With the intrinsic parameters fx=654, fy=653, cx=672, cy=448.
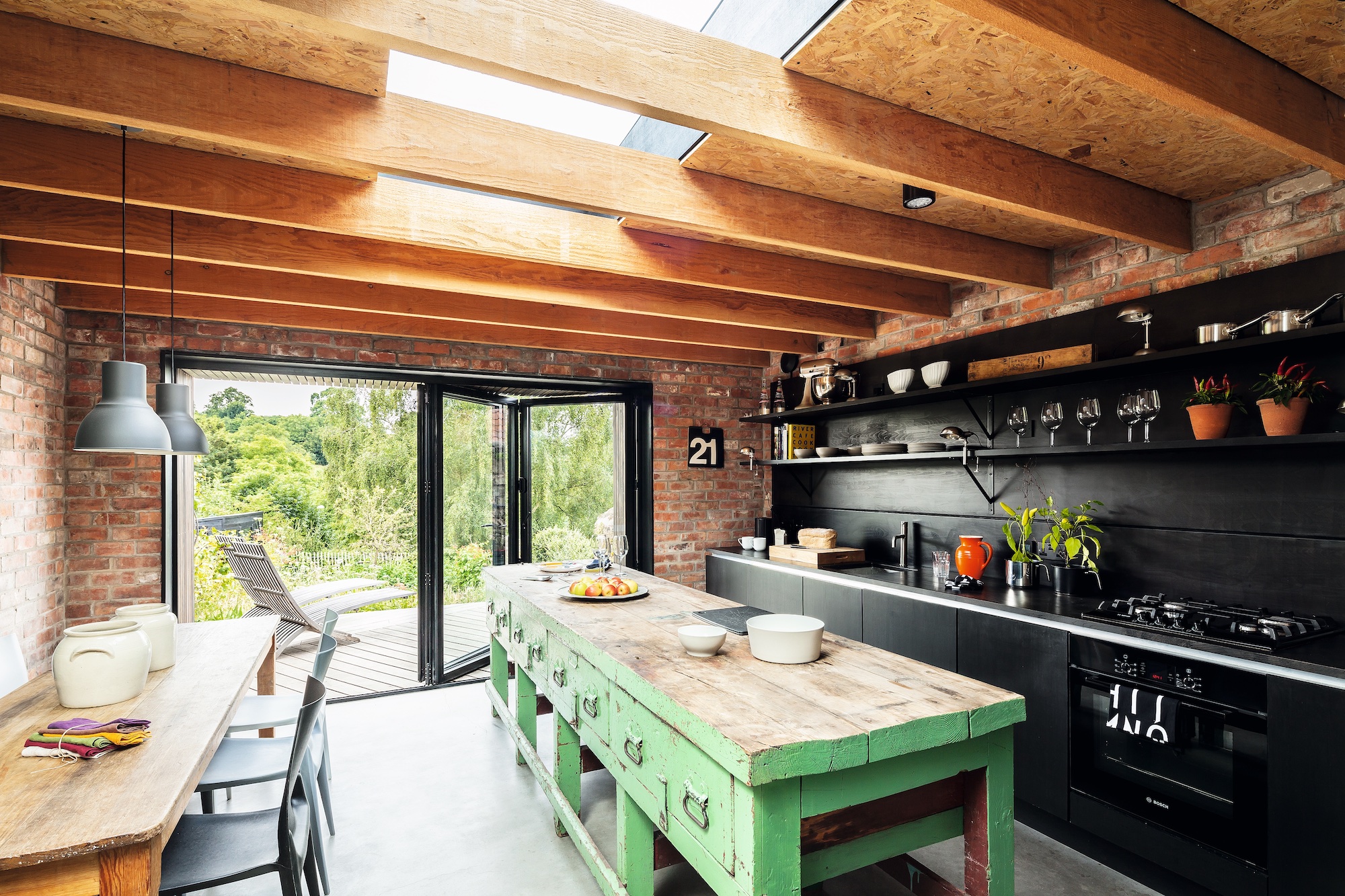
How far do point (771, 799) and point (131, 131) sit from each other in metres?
2.55

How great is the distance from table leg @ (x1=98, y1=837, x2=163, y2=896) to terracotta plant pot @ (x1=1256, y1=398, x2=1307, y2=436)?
3289 millimetres

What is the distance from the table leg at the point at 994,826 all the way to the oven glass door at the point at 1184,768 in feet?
3.27

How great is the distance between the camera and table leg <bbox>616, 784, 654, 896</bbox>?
1.84 metres

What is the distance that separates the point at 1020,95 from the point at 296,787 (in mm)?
2902

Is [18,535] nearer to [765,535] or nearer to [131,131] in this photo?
[131,131]

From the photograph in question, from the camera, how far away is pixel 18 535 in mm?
2988

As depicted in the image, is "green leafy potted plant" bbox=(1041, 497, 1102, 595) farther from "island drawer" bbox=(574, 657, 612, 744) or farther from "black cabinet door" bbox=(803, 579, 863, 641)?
"island drawer" bbox=(574, 657, 612, 744)

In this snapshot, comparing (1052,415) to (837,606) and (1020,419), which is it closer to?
(1020,419)

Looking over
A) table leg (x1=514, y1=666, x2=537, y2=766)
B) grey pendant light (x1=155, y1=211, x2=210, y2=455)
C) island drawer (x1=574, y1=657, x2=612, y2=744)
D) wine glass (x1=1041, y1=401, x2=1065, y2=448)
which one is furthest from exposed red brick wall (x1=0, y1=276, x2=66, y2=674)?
wine glass (x1=1041, y1=401, x2=1065, y2=448)

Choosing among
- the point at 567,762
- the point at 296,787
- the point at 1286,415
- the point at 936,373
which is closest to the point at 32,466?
the point at 296,787

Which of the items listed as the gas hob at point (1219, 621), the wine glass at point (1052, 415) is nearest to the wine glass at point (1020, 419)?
the wine glass at point (1052, 415)

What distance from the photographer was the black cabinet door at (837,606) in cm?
350

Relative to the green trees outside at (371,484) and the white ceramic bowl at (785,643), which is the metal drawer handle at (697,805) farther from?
the green trees outside at (371,484)

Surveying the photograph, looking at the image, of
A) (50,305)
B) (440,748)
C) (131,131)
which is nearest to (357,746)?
(440,748)
